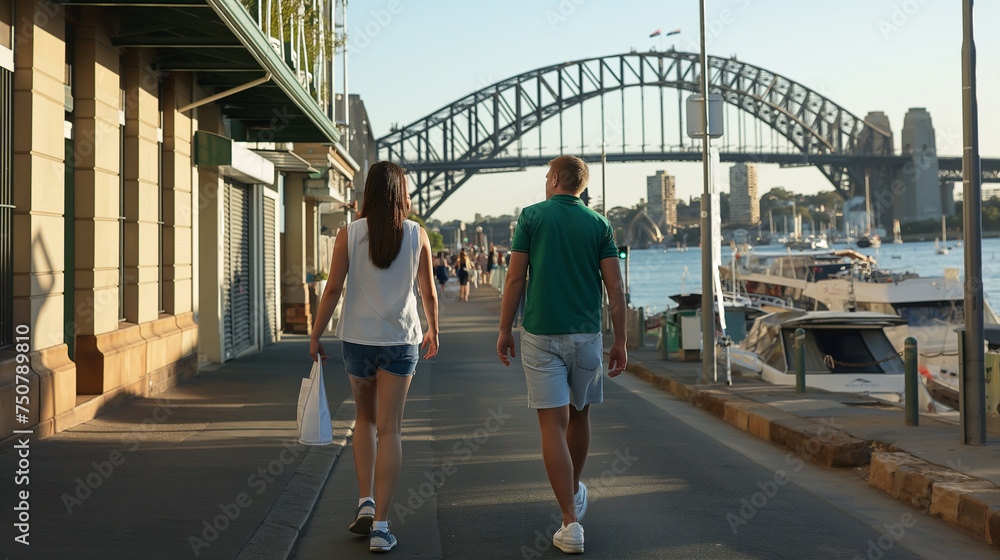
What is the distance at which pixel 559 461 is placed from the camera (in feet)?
15.4

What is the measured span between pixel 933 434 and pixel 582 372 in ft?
13.5

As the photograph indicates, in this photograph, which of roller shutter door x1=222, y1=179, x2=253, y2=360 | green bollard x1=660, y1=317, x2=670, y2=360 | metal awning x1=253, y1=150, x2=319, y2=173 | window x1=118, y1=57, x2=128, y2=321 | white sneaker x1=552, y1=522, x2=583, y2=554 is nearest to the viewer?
white sneaker x1=552, y1=522, x2=583, y2=554

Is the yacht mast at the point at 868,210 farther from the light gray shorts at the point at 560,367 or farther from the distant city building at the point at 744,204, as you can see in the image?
the light gray shorts at the point at 560,367

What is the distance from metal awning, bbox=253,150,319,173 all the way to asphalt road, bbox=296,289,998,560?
26.1 feet

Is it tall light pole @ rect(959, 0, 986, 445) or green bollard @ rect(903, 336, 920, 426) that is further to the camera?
green bollard @ rect(903, 336, 920, 426)

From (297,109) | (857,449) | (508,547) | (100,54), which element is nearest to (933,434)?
(857,449)

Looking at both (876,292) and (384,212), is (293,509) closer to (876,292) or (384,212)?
(384,212)

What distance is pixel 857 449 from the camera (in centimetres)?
722

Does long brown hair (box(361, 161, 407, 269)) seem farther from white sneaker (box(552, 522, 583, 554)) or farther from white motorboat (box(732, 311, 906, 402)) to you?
white motorboat (box(732, 311, 906, 402))

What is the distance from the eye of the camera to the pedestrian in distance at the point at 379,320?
4.70 meters

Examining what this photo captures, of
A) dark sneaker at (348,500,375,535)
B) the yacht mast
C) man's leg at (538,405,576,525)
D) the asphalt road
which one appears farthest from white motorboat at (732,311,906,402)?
the yacht mast

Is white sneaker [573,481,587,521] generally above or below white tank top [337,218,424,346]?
below

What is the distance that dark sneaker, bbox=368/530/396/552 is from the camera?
469cm

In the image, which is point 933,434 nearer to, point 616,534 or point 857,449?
point 857,449
